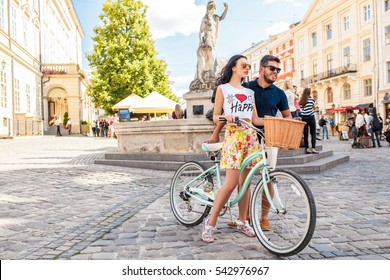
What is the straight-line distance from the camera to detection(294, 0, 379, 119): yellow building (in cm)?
3231

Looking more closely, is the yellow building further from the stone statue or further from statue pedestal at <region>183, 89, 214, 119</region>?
statue pedestal at <region>183, 89, 214, 119</region>

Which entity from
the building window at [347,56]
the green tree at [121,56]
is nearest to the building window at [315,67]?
the building window at [347,56]

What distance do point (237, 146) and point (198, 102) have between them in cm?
893

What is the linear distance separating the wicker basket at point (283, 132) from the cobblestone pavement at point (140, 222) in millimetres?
851

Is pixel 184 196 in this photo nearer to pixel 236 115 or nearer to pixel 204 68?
pixel 236 115

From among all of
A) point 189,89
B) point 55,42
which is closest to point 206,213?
point 189,89

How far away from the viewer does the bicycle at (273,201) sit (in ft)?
9.34

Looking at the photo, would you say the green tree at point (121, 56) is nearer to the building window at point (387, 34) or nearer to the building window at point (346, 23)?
the building window at point (346, 23)

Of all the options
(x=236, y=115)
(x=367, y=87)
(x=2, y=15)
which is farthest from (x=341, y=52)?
(x=236, y=115)

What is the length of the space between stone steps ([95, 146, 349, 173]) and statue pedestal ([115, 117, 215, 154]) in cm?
26

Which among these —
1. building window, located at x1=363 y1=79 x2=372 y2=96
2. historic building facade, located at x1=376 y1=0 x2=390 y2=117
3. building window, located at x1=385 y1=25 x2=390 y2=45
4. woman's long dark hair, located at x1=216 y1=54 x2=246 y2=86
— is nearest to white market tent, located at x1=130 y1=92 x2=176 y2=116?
woman's long dark hair, located at x1=216 y1=54 x2=246 y2=86

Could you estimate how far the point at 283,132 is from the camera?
9.11 ft
